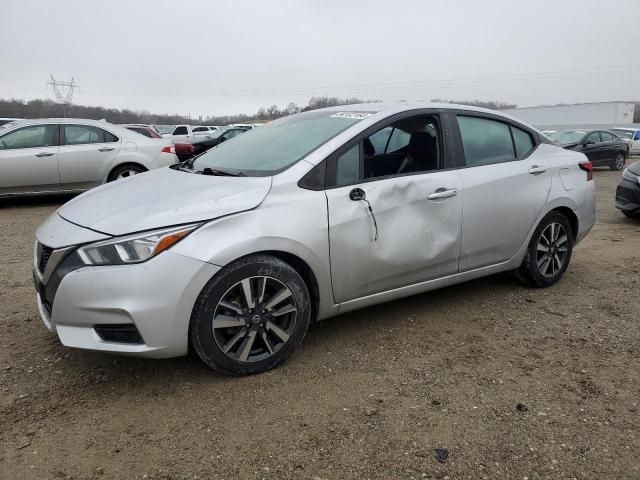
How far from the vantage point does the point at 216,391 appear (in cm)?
283

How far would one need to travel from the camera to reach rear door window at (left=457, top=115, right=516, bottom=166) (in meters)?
3.89

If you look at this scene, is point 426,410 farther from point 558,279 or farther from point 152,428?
point 558,279

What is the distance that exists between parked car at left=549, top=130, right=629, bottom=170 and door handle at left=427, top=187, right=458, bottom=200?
578 inches

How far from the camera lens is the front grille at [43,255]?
2841 mm

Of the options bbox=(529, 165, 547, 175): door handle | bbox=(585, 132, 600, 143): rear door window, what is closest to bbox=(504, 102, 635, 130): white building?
bbox=(585, 132, 600, 143): rear door window

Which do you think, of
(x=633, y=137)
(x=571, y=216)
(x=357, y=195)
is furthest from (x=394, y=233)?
(x=633, y=137)

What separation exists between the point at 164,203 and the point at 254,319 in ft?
2.68

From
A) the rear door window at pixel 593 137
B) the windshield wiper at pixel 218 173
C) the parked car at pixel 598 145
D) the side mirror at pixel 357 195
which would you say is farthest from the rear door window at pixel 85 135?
the rear door window at pixel 593 137

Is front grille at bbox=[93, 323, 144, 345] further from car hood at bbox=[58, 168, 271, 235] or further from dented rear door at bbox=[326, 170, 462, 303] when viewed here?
dented rear door at bbox=[326, 170, 462, 303]

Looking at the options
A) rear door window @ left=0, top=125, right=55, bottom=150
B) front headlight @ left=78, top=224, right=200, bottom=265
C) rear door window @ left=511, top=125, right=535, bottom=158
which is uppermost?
rear door window @ left=0, top=125, right=55, bottom=150

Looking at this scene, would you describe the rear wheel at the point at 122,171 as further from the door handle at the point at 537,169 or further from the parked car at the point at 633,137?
the parked car at the point at 633,137

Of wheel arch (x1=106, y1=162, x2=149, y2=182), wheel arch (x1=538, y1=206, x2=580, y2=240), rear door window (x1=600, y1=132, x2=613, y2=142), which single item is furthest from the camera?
rear door window (x1=600, y1=132, x2=613, y2=142)

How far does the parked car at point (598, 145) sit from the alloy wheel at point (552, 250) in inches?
530

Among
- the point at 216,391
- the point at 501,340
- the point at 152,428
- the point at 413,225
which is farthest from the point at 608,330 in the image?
the point at 152,428
